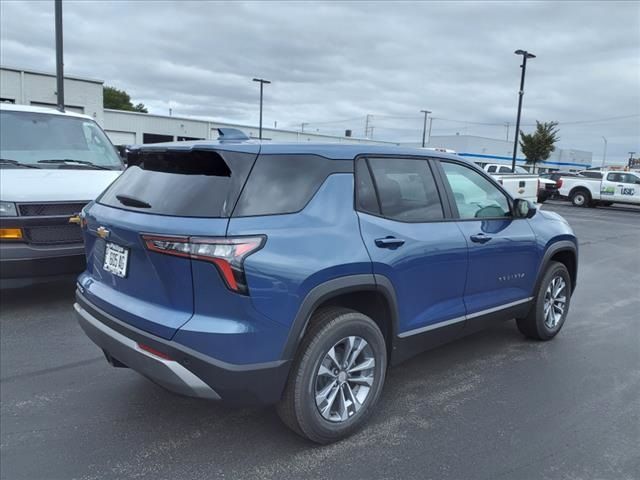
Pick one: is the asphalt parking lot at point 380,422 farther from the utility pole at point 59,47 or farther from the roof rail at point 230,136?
the utility pole at point 59,47

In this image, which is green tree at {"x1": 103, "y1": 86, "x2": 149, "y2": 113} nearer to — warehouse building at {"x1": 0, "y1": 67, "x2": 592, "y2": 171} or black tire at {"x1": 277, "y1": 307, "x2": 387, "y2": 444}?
warehouse building at {"x1": 0, "y1": 67, "x2": 592, "y2": 171}

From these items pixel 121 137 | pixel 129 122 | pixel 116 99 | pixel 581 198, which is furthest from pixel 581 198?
pixel 116 99

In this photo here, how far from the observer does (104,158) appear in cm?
655

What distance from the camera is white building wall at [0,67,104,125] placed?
2858cm

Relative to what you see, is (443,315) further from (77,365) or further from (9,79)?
(9,79)

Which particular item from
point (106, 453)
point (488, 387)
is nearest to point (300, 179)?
point (106, 453)

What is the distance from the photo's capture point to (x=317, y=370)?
286 cm

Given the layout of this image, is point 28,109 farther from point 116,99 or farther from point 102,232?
point 116,99

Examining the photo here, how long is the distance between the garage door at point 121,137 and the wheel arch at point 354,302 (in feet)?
130

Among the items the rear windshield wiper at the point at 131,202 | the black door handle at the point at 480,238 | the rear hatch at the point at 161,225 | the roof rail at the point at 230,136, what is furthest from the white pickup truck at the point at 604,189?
the rear windshield wiper at the point at 131,202

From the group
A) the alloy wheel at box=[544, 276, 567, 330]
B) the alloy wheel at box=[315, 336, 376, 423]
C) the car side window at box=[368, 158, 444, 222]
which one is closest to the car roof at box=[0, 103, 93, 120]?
the car side window at box=[368, 158, 444, 222]

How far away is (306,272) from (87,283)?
154 centimetres

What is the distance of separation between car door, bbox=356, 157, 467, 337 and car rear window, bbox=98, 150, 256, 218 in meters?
0.79

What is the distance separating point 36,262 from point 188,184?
9.77 feet
